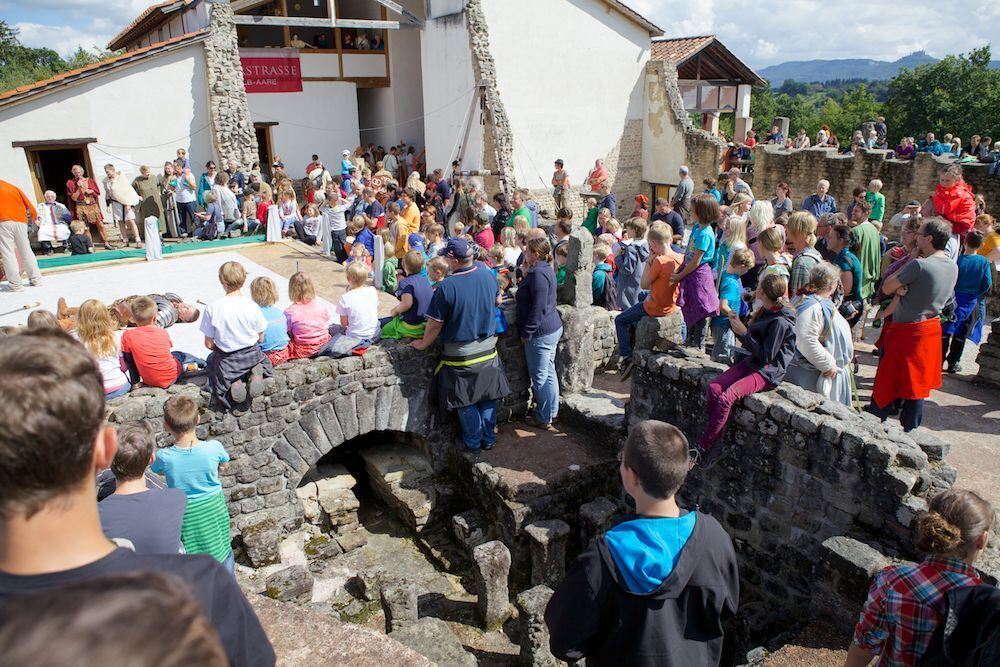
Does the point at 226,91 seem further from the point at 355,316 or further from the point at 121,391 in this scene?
the point at 121,391

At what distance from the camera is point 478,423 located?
6352 millimetres

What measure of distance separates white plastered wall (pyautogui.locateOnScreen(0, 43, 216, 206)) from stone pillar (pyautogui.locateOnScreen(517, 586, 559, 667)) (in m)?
15.0

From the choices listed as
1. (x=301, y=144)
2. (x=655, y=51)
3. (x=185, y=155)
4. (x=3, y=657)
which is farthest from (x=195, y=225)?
(x=655, y=51)

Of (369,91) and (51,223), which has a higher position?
(369,91)

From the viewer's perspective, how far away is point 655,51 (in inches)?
915

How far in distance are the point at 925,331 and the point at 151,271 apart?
36.7 ft

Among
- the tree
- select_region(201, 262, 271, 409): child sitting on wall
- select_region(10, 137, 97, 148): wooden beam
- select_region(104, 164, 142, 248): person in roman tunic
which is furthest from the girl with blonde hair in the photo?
the tree

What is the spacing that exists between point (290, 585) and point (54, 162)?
15.9 metres

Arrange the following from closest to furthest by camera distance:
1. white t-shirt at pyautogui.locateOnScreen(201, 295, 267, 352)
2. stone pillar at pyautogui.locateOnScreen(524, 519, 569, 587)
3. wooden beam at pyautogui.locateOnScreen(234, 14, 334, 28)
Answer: white t-shirt at pyautogui.locateOnScreen(201, 295, 267, 352) → stone pillar at pyautogui.locateOnScreen(524, 519, 569, 587) → wooden beam at pyautogui.locateOnScreen(234, 14, 334, 28)

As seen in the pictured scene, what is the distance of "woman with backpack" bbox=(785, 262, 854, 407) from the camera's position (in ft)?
15.6

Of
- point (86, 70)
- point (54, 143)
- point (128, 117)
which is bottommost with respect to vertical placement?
point (54, 143)

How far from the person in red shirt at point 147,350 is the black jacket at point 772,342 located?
450 centimetres

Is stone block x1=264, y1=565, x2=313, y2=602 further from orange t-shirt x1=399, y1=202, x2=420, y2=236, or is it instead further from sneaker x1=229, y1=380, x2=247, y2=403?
orange t-shirt x1=399, y1=202, x2=420, y2=236

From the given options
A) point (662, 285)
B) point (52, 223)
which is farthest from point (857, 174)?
point (52, 223)
